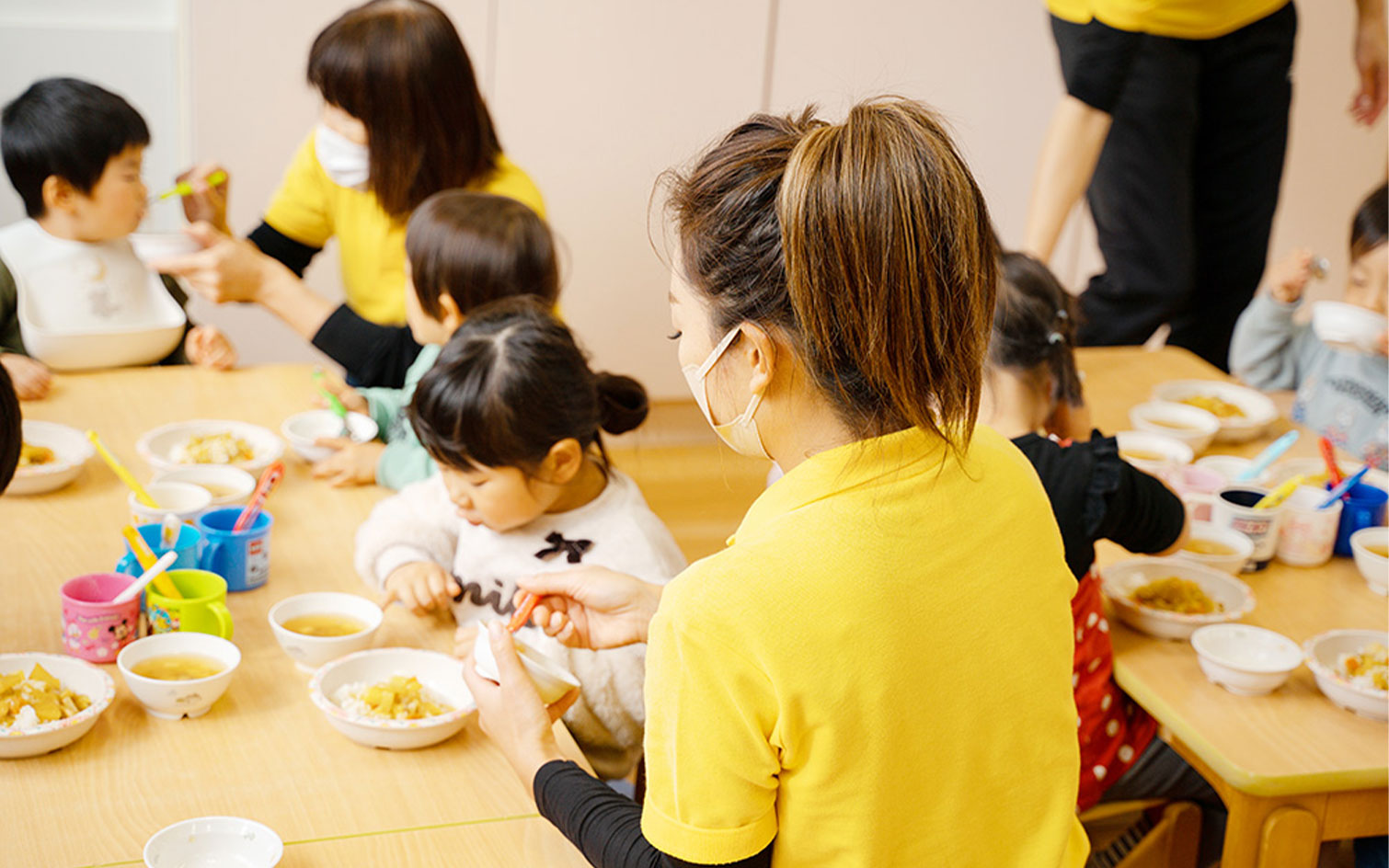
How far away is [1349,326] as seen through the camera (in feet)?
7.54

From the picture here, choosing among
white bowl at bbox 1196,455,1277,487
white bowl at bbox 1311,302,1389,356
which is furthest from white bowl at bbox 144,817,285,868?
white bowl at bbox 1311,302,1389,356

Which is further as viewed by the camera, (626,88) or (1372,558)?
(626,88)

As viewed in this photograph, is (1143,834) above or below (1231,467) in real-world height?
below

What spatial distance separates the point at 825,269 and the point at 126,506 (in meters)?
1.27

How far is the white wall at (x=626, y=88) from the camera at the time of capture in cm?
364

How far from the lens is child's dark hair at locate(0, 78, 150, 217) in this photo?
7.31 ft

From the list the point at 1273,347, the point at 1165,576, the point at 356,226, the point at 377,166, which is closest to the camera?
the point at 1165,576

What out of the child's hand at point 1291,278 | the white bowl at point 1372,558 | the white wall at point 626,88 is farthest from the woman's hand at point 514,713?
the white wall at point 626,88

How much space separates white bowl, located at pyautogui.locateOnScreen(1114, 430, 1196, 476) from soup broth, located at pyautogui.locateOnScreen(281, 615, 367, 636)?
4.37 ft

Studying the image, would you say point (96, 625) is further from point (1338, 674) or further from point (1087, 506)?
point (1338, 674)

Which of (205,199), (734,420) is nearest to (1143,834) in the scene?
(734,420)

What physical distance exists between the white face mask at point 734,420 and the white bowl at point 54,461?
3.77ft

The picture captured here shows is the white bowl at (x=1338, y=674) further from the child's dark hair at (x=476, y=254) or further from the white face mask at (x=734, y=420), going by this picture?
the child's dark hair at (x=476, y=254)

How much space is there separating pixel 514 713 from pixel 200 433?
1.04m
